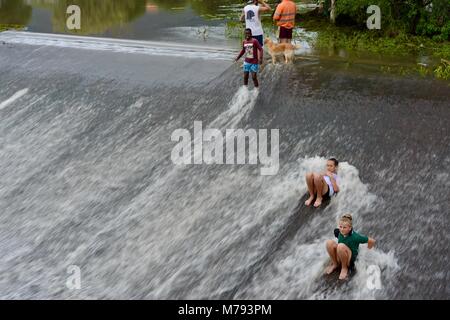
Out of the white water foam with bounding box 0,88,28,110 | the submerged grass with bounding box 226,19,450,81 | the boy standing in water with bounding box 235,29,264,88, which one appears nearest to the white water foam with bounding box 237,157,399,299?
the boy standing in water with bounding box 235,29,264,88

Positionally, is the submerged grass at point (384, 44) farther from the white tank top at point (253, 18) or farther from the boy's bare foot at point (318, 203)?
the boy's bare foot at point (318, 203)

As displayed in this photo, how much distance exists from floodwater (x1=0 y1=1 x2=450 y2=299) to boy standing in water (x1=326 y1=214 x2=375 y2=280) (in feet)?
0.63

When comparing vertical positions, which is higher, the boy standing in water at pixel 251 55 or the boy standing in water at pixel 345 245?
the boy standing in water at pixel 251 55

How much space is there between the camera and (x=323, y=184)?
7527 mm

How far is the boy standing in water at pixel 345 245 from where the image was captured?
247 inches

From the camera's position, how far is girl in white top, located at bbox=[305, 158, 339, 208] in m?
7.51

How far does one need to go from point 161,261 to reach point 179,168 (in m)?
1.96

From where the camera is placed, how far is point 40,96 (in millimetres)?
11859

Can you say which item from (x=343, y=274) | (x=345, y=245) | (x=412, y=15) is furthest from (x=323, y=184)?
(x=412, y=15)

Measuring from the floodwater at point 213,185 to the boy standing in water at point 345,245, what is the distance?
19 cm

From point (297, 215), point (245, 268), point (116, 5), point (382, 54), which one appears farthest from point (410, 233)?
point (116, 5)

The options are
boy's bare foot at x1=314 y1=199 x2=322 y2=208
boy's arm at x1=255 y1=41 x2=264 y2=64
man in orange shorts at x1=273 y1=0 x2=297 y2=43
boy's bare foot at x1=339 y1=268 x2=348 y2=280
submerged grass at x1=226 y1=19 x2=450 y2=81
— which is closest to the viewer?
boy's bare foot at x1=339 y1=268 x2=348 y2=280

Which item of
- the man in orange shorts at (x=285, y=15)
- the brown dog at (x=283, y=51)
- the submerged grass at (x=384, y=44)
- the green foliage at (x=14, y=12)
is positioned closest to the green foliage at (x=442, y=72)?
the submerged grass at (x=384, y=44)

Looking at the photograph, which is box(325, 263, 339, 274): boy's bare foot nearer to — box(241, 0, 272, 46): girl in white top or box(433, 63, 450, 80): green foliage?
box(433, 63, 450, 80): green foliage
